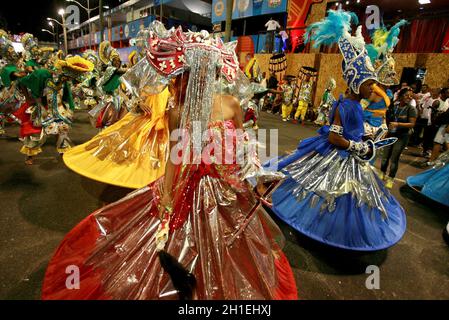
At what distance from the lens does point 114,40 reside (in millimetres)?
33344

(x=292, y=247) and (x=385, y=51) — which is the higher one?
(x=385, y=51)

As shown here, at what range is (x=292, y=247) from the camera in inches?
121

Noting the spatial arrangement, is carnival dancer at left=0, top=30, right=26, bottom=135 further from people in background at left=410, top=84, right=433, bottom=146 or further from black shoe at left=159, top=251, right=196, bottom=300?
people in background at left=410, top=84, right=433, bottom=146

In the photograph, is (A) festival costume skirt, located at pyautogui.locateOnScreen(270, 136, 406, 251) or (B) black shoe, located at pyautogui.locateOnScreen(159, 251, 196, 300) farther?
(A) festival costume skirt, located at pyautogui.locateOnScreen(270, 136, 406, 251)

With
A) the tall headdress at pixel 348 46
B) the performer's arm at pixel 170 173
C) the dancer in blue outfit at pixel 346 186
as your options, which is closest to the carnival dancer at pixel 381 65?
the tall headdress at pixel 348 46

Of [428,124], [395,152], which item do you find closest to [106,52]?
[395,152]

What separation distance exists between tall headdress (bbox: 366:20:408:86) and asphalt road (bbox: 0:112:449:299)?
216 centimetres

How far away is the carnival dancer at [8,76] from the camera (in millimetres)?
4955

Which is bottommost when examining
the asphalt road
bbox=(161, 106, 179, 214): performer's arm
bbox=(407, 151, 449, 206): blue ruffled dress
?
the asphalt road

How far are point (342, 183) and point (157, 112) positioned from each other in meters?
2.79

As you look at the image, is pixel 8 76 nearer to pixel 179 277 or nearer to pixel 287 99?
pixel 179 277

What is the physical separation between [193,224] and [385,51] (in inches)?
143

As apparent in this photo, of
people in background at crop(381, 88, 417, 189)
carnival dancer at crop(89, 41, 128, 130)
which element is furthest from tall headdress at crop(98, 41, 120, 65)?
people in background at crop(381, 88, 417, 189)

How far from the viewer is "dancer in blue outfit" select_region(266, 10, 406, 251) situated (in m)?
2.84
